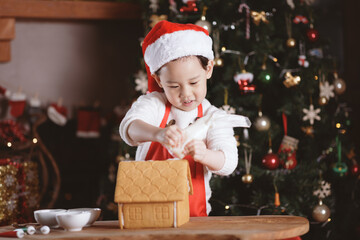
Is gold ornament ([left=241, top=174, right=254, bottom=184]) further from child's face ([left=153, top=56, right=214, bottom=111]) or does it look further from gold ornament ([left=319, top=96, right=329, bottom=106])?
child's face ([left=153, top=56, right=214, bottom=111])

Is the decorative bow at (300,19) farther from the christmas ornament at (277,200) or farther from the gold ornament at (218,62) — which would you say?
the christmas ornament at (277,200)

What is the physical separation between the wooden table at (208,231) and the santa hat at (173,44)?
0.54 meters

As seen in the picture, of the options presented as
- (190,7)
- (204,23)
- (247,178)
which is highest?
(190,7)

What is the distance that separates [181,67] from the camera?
1454 mm

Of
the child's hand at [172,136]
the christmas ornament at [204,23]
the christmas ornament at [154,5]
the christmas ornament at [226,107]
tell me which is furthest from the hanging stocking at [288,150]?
the child's hand at [172,136]

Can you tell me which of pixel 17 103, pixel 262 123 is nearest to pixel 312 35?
pixel 262 123

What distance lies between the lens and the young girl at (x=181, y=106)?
1441 mm

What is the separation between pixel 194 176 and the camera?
1548 millimetres

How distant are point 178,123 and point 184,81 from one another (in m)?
0.19

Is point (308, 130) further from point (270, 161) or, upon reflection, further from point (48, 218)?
point (48, 218)

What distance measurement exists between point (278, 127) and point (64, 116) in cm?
159

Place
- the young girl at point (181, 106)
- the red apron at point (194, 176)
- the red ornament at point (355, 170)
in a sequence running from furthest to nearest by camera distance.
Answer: the red ornament at point (355, 170) < the red apron at point (194, 176) < the young girl at point (181, 106)

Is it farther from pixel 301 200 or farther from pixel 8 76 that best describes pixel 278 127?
pixel 8 76

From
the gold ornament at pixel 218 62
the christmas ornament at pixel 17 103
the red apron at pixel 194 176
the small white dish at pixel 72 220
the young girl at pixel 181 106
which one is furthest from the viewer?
the christmas ornament at pixel 17 103
